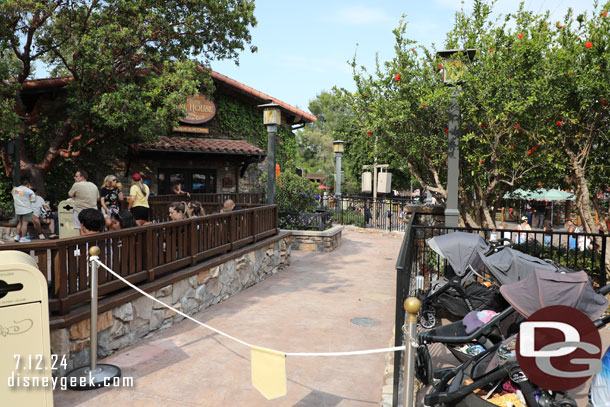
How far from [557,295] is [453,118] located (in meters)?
4.76

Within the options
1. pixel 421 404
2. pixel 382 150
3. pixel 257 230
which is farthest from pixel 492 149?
pixel 421 404

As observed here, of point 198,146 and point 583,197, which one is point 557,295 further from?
point 198,146

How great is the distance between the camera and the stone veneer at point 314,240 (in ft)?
40.9

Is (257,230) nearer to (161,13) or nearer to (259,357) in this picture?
(259,357)

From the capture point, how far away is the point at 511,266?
16.0 feet

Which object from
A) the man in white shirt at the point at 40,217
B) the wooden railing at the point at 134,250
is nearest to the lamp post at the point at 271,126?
the wooden railing at the point at 134,250

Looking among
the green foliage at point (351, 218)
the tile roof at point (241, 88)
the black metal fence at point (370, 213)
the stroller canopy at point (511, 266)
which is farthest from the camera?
the green foliage at point (351, 218)

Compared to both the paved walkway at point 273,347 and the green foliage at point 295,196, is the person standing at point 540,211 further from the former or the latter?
the paved walkway at point 273,347

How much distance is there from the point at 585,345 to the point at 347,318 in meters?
3.93

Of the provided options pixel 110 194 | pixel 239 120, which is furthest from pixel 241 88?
pixel 110 194

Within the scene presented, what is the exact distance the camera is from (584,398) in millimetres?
4066

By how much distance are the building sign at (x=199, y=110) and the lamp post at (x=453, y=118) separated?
36.9ft

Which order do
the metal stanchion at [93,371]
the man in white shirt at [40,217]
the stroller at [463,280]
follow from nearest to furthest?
the metal stanchion at [93,371]
the stroller at [463,280]
the man in white shirt at [40,217]

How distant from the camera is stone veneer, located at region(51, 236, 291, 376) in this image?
14.1ft
